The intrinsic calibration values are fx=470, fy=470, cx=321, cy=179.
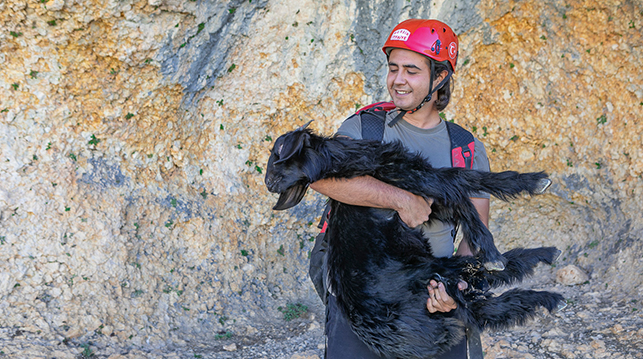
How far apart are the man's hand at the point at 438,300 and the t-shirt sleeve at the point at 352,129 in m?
0.68

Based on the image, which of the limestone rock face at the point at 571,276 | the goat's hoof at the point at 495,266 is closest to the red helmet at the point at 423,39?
the goat's hoof at the point at 495,266

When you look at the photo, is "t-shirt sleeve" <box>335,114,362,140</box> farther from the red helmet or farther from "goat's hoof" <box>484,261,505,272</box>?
"goat's hoof" <box>484,261,505,272</box>

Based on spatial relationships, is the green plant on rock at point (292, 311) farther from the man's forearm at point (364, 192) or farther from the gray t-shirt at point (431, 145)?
the man's forearm at point (364, 192)

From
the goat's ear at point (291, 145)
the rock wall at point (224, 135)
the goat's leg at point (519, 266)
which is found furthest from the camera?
the rock wall at point (224, 135)

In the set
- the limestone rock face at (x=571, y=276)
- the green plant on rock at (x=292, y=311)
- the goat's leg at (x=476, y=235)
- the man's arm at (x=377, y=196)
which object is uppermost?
the man's arm at (x=377, y=196)

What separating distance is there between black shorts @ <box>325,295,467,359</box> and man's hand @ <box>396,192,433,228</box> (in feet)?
1.62

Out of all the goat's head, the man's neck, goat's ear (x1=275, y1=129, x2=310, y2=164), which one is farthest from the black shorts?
the man's neck

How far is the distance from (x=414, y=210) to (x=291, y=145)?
567 millimetres

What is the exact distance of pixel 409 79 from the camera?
207cm

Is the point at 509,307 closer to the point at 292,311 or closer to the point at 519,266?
the point at 519,266

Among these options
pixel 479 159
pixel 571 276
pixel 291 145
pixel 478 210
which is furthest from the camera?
pixel 571 276

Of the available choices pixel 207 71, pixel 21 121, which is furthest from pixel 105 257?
pixel 207 71

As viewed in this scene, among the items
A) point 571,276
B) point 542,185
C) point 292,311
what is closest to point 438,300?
point 542,185

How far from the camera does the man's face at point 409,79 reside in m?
2.07
